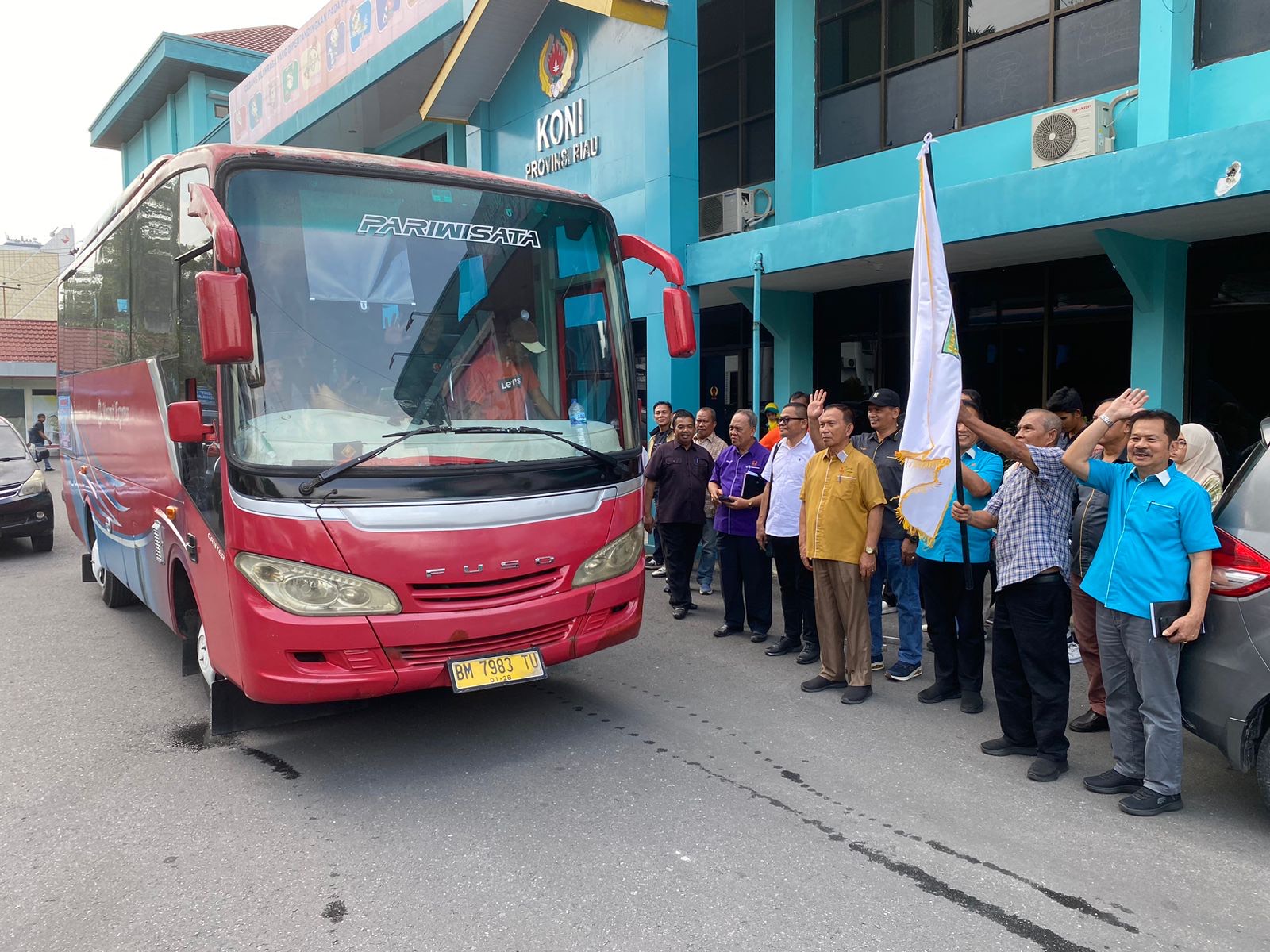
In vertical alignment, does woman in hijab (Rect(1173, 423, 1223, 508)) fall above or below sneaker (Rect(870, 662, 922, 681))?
above

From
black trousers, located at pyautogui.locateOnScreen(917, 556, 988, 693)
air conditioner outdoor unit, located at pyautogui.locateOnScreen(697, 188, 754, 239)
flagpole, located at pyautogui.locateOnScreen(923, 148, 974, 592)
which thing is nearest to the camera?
flagpole, located at pyautogui.locateOnScreen(923, 148, 974, 592)

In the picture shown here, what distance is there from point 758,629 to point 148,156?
96.9 feet

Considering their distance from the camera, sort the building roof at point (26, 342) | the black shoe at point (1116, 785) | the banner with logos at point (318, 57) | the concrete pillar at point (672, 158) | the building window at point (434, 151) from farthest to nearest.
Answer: the building roof at point (26, 342), the building window at point (434, 151), the banner with logos at point (318, 57), the concrete pillar at point (672, 158), the black shoe at point (1116, 785)

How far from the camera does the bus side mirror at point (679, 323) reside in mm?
5855

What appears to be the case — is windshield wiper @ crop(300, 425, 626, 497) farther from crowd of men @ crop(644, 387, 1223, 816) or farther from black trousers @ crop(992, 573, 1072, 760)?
black trousers @ crop(992, 573, 1072, 760)

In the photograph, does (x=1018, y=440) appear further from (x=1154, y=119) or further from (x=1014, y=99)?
(x=1014, y=99)

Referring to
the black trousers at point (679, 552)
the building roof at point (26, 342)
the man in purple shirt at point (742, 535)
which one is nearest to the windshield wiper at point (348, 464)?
the man in purple shirt at point (742, 535)

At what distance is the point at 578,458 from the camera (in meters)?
5.11

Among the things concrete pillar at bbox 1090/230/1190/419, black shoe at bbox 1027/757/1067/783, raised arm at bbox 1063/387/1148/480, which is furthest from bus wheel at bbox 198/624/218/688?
concrete pillar at bbox 1090/230/1190/419

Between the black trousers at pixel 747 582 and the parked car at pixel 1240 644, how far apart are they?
11.8 feet

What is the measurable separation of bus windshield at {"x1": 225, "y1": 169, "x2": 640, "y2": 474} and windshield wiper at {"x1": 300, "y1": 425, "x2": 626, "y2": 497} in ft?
0.10

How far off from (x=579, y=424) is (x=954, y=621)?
2716 millimetres

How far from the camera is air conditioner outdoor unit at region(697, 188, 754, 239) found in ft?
41.3

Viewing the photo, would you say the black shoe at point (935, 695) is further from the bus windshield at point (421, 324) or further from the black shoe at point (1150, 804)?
the bus windshield at point (421, 324)
